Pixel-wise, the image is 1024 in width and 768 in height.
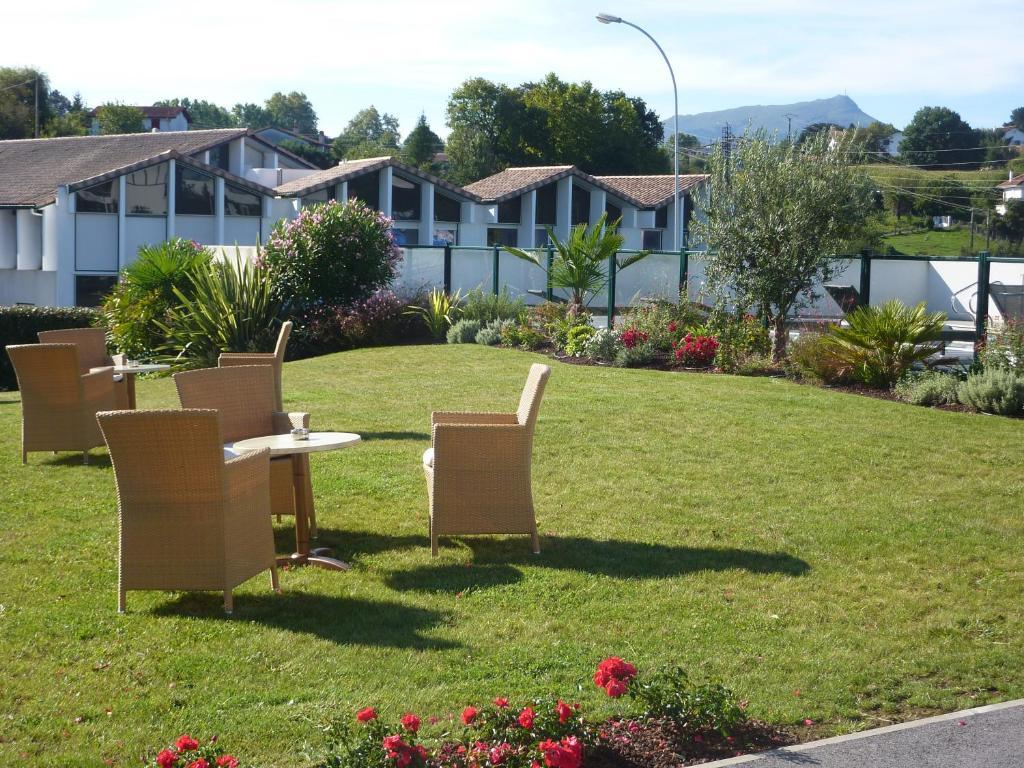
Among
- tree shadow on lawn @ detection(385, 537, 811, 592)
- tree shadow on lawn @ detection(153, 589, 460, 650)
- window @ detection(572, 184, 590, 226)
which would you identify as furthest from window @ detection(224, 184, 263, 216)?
tree shadow on lawn @ detection(153, 589, 460, 650)

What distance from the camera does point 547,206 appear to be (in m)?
48.5

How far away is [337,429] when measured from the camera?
11453mm

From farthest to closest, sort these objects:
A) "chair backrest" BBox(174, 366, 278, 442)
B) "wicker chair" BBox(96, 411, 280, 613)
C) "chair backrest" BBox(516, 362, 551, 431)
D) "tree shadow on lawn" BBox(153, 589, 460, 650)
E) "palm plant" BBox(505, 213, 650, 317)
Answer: "palm plant" BBox(505, 213, 650, 317), "chair backrest" BBox(174, 366, 278, 442), "chair backrest" BBox(516, 362, 551, 431), "wicker chair" BBox(96, 411, 280, 613), "tree shadow on lawn" BBox(153, 589, 460, 650)

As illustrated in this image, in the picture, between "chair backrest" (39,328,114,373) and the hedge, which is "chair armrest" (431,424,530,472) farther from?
the hedge

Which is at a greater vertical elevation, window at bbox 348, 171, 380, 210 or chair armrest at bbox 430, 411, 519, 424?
window at bbox 348, 171, 380, 210

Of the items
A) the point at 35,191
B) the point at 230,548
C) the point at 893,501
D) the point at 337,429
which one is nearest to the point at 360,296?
the point at 337,429

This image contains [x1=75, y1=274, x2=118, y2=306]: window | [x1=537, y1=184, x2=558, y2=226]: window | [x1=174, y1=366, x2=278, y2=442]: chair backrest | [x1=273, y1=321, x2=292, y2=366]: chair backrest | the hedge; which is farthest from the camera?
[x1=537, y1=184, x2=558, y2=226]: window

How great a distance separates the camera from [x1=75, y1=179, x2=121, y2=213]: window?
36938mm

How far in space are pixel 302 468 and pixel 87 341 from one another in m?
5.70

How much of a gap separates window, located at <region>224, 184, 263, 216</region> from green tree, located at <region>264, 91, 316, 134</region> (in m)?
139

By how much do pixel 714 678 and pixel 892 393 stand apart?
9.26m

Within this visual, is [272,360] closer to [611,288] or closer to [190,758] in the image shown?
[190,758]

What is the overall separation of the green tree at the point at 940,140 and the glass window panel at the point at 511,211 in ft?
207

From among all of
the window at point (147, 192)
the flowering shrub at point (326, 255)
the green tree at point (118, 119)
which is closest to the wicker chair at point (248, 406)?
the flowering shrub at point (326, 255)
